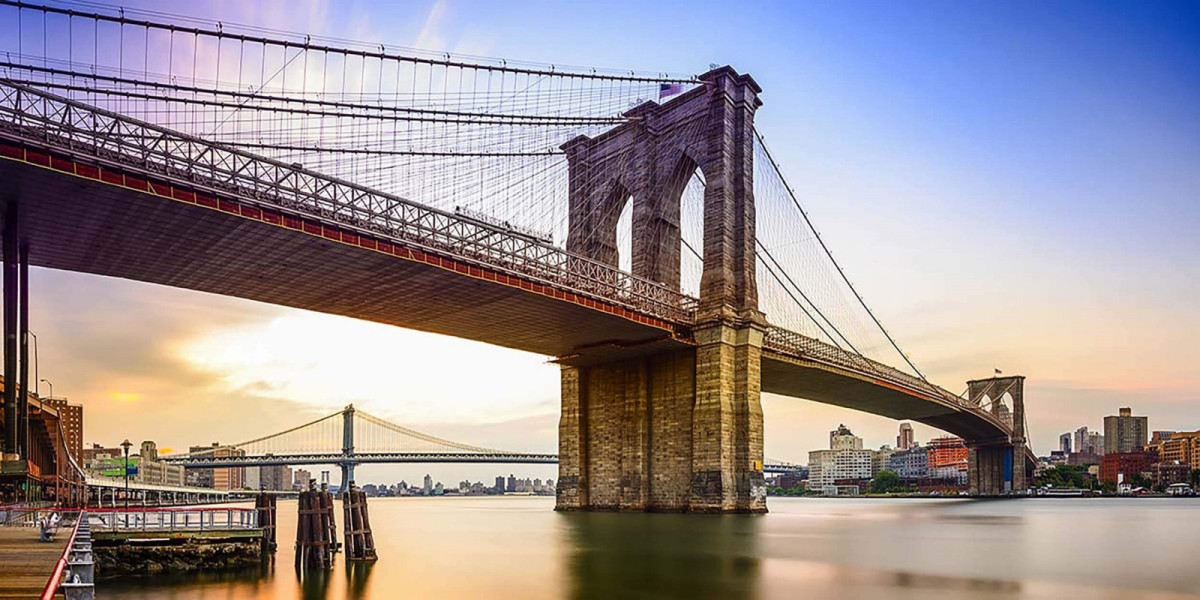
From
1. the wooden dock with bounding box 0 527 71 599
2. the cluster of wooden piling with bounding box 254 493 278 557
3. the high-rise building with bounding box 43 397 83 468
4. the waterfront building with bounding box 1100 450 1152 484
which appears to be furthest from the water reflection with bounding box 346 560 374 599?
the waterfront building with bounding box 1100 450 1152 484

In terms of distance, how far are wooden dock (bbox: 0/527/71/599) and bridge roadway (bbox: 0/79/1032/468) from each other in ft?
46.0

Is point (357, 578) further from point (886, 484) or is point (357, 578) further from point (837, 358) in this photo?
point (886, 484)

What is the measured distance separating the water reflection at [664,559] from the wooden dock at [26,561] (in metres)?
10.2

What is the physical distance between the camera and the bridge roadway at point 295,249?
100 feet

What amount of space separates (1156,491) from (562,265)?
145930mm

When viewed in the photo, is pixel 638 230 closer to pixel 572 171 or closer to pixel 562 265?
pixel 572 171

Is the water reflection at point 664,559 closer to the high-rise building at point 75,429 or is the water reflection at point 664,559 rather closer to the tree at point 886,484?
the high-rise building at point 75,429

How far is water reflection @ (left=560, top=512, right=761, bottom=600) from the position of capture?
21844 mm

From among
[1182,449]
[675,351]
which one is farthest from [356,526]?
[1182,449]

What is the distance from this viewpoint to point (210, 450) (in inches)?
5039

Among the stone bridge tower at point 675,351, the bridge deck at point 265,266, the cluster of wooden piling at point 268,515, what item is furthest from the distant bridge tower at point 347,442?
the cluster of wooden piling at point 268,515

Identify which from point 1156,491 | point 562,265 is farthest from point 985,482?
point 562,265

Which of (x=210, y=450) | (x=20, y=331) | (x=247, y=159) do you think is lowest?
(x=210, y=450)

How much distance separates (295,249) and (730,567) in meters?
21.3
